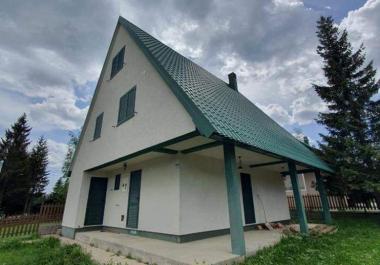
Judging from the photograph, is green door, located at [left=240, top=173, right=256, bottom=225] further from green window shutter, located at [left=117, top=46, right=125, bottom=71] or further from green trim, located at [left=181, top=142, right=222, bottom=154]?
green window shutter, located at [left=117, top=46, right=125, bottom=71]

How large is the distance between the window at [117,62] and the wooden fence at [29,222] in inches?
327

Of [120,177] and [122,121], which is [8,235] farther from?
[122,121]

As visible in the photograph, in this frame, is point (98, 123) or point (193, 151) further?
point (98, 123)

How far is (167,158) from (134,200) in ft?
7.93

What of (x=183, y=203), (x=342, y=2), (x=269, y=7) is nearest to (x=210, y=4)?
(x=269, y=7)

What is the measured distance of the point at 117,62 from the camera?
9.16m

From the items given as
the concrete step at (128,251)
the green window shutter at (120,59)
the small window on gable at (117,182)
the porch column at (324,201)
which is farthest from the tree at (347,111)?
the small window on gable at (117,182)

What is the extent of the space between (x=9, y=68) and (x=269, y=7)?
43.2 feet

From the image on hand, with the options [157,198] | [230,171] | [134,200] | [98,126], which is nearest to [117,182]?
[134,200]

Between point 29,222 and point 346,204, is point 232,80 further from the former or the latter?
point 29,222

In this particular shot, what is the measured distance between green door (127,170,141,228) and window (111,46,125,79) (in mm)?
4629

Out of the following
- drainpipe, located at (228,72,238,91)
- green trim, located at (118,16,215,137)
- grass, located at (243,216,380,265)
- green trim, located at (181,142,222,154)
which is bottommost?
grass, located at (243,216,380,265)

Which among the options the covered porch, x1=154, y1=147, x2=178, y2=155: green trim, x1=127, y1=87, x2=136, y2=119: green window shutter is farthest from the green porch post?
x1=127, y1=87, x2=136, y2=119: green window shutter

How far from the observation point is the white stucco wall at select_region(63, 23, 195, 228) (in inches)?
205
